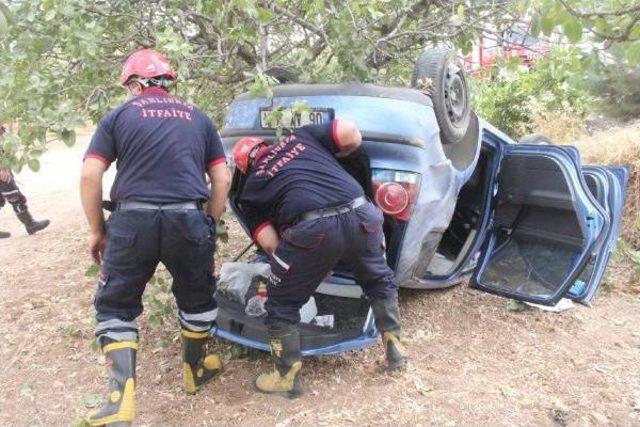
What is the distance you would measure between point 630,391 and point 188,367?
2.37 meters

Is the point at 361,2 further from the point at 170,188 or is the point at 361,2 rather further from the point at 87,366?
the point at 87,366

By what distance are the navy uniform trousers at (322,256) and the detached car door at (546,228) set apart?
1.23 m

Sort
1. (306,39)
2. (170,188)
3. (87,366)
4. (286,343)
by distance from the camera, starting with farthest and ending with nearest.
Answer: (306,39), (87,366), (286,343), (170,188)

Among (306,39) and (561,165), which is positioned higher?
(306,39)

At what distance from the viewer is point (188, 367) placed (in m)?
3.35

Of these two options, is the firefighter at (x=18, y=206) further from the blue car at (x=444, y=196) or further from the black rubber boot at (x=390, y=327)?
the black rubber boot at (x=390, y=327)

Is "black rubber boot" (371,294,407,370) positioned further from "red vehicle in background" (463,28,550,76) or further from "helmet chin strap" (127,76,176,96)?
"red vehicle in background" (463,28,550,76)

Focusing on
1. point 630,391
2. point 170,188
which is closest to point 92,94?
point 170,188

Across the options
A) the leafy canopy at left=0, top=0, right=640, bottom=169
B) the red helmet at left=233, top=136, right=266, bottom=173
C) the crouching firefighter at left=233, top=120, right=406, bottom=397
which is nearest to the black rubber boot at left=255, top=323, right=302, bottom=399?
the crouching firefighter at left=233, top=120, right=406, bottom=397

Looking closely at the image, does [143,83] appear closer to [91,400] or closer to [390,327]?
[91,400]

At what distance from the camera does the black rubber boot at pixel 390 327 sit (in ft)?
10.9

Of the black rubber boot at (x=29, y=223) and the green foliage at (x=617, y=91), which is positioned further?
the green foliage at (x=617, y=91)

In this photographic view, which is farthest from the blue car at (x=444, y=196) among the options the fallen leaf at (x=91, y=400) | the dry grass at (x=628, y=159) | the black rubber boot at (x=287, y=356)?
the dry grass at (x=628, y=159)

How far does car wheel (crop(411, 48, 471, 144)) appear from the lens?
3.51 metres
